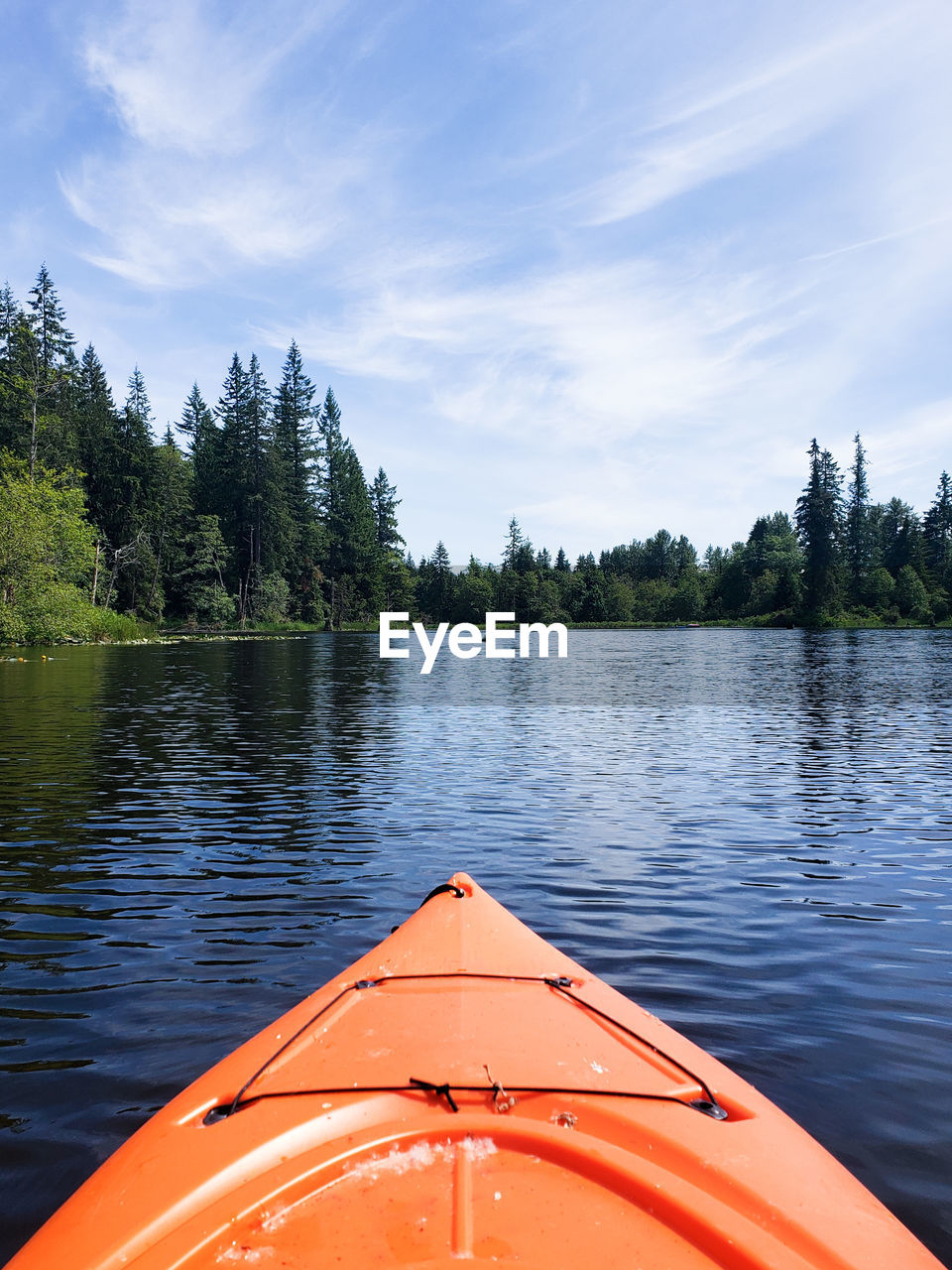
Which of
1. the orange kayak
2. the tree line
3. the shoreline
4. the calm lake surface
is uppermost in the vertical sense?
the tree line

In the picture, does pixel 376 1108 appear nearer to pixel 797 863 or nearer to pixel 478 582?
pixel 797 863

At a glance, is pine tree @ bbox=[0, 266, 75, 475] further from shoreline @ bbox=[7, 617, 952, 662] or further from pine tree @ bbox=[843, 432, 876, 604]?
pine tree @ bbox=[843, 432, 876, 604]

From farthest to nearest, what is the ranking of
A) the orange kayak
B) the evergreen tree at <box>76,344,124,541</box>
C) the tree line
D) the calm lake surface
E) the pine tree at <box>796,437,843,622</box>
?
the pine tree at <box>796,437,843,622</box> → the evergreen tree at <box>76,344,124,541</box> → the tree line → the calm lake surface → the orange kayak

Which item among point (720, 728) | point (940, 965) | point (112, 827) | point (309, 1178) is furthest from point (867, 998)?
point (720, 728)

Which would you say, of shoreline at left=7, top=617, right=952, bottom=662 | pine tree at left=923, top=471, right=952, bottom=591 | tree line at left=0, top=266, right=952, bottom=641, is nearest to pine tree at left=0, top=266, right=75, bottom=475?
tree line at left=0, top=266, right=952, bottom=641

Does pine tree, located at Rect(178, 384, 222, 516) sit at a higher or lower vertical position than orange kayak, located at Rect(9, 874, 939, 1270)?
higher

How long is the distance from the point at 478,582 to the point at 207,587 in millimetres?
64349

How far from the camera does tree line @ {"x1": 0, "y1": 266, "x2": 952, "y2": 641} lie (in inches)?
1697

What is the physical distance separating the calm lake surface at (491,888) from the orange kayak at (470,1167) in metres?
0.93

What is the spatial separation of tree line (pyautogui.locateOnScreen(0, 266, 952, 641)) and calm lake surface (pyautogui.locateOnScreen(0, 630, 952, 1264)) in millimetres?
30187

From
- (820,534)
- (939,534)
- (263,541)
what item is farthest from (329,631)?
(939,534)

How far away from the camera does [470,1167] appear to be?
210 centimetres

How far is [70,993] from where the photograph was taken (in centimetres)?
454

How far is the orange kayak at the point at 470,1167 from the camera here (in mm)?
1875
